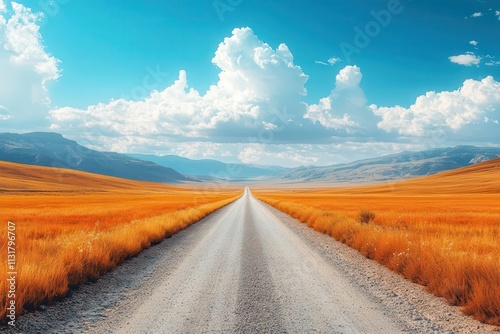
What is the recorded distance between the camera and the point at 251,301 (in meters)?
7.11

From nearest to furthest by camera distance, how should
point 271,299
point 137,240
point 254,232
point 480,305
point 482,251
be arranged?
point 480,305 → point 271,299 → point 482,251 → point 137,240 → point 254,232

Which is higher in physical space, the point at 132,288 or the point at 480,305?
the point at 480,305

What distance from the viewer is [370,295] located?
304 inches

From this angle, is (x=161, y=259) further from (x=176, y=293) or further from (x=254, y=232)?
(x=254, y=232)

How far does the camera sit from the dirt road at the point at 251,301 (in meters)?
5.81

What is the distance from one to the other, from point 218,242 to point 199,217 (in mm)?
Result: 14761

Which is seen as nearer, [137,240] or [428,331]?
[428,331]

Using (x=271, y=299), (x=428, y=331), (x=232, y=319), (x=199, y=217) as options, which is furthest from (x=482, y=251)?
(x=199, y=217)

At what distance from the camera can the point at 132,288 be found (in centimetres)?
827

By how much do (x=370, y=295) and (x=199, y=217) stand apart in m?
24.0

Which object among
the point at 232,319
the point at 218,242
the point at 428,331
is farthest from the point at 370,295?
the point at 218,242

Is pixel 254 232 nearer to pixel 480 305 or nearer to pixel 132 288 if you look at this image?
pixel 132 288

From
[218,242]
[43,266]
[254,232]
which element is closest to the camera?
[43,266]

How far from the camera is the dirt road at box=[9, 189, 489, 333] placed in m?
5.81
